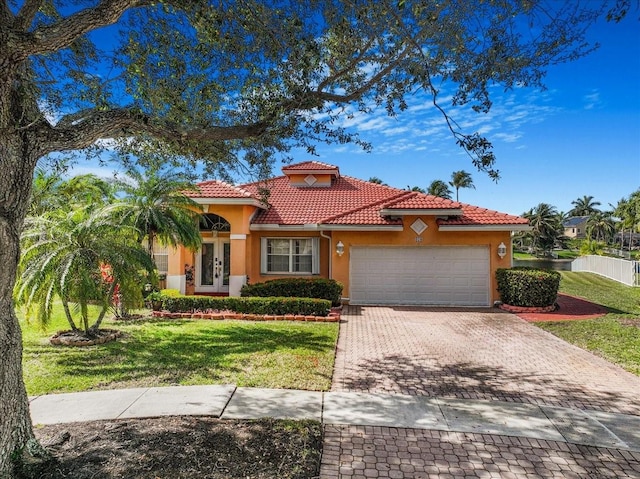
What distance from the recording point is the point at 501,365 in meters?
8.18

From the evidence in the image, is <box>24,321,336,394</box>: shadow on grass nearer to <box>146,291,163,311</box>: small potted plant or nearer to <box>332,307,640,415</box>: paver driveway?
<box>332,307,640,415</box>: paver driveway

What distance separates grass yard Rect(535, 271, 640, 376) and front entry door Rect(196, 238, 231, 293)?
12635mm

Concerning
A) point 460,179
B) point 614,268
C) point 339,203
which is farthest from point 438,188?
point 339,203

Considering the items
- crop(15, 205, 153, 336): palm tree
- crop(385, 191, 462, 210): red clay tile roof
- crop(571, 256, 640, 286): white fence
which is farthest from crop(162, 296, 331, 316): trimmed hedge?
crop(571, 256, 640, 286): white fence

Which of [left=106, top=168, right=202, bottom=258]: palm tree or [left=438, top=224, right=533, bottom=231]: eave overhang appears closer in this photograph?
[left=106, top=168, right=202, bottom=258]: palm tree

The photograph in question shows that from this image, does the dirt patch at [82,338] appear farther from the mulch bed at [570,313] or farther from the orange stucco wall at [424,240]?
the mulch bed at [570,313]

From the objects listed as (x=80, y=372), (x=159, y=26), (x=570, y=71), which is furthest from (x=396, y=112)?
(x=80, y=372)

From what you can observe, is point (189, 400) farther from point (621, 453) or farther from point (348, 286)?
point (348, 286)

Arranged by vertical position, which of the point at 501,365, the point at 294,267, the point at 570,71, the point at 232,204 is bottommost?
the point at 501,365

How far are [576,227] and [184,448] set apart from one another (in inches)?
4844

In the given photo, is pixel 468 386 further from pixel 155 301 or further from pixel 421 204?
pixel 155 301

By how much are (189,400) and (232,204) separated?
11.3m

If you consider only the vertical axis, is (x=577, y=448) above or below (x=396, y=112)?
below

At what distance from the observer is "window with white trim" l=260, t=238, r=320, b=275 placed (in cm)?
1750
